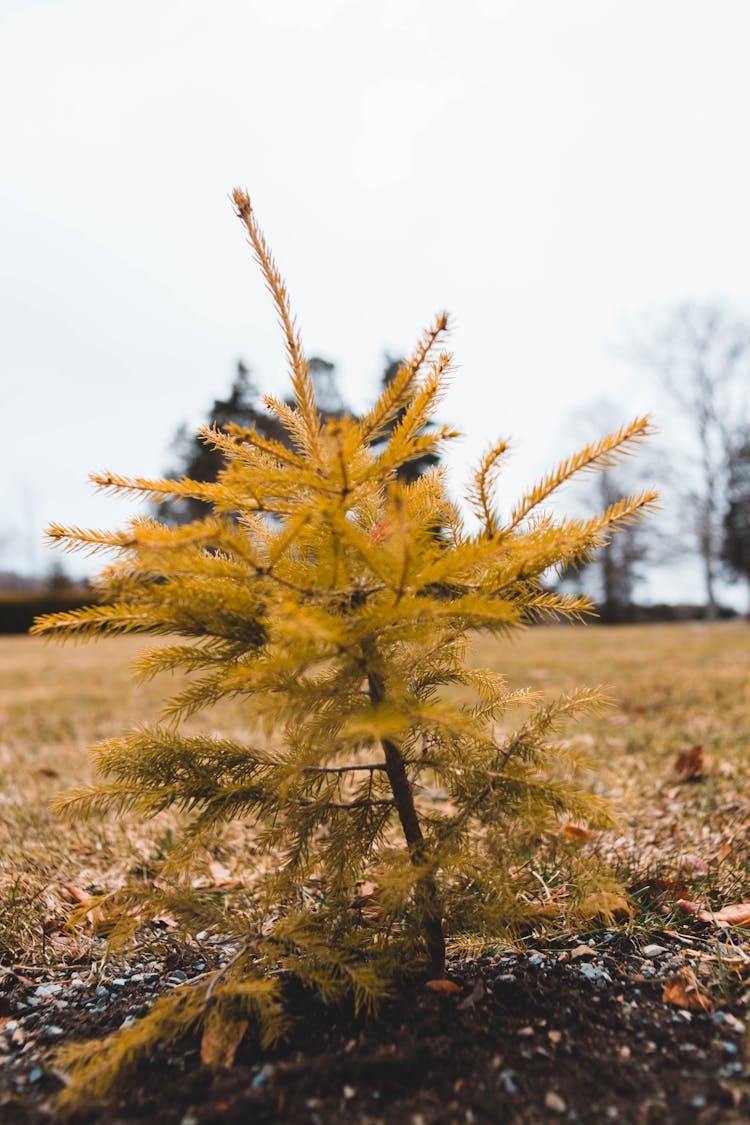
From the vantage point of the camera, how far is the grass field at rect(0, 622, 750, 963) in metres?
2.33

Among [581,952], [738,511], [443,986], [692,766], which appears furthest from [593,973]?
[738,511]

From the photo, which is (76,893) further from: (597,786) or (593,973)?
(597,786)

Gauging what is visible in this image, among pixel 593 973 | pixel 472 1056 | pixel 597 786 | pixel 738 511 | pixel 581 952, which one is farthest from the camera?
pixel 738 511

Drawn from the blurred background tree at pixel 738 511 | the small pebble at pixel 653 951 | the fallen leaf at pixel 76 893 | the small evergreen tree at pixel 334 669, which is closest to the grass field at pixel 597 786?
the fallen leaf at pixel 76 893

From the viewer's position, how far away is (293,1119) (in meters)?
1.32

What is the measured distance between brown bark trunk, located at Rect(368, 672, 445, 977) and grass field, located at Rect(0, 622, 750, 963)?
0.63 m

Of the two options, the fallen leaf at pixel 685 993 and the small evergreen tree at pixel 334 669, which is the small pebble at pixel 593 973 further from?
the small evergreen tree at pixel 334 669

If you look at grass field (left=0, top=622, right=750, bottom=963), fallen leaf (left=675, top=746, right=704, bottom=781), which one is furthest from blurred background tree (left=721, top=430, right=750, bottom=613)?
fallen leaf (left=675, top=746, right=704, bottom=781)

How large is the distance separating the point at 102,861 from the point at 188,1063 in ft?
4.98

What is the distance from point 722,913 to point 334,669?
1.42 m

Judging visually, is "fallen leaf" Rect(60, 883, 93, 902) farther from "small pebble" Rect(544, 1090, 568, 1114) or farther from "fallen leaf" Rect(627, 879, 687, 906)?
"fallen leaf" Rect(627, 879, 687, 906)

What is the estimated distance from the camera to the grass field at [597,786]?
7.64ft

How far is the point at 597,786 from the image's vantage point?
3.60m

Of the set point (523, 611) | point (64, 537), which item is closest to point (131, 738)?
point (64, 537)
